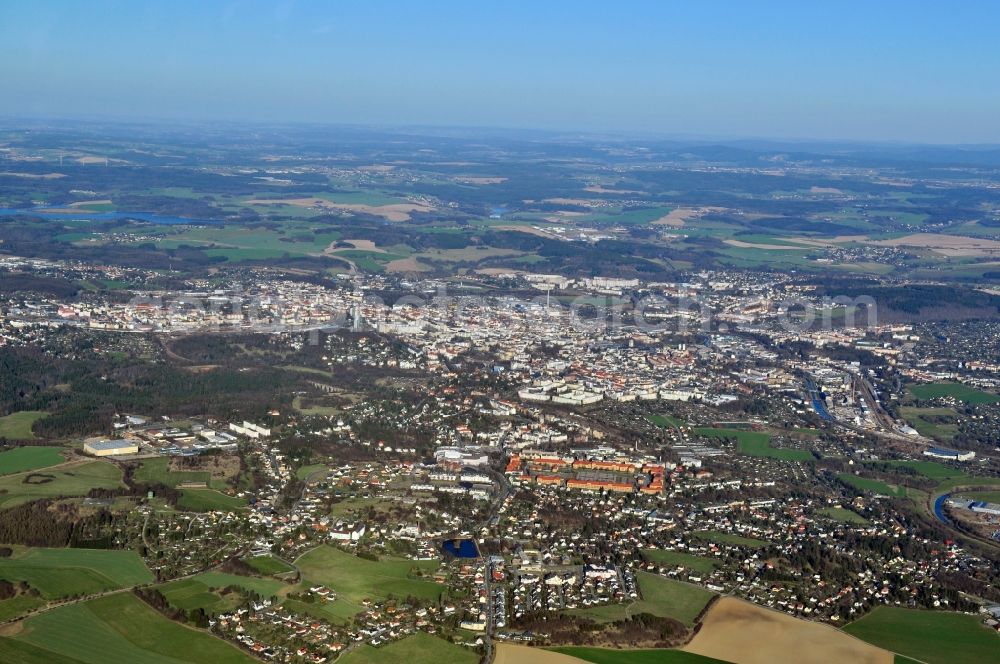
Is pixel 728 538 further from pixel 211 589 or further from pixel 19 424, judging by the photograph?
pixel 19 424

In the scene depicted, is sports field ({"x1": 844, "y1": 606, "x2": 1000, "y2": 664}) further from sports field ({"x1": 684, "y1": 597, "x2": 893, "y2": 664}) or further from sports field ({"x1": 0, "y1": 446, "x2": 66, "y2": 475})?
sports field ({"x1": 0, "y1": 446, "x2": 66, "y2": 475})

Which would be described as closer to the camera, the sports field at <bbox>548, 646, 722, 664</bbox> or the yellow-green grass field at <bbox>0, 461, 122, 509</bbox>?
the sports field at <bbox>548, 646, 722, 664</bbox>

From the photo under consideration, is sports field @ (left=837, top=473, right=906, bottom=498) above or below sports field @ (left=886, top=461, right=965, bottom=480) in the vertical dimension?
below

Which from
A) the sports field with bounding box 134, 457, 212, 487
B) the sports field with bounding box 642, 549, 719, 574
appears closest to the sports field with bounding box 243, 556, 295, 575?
the sports field with bounding box 134, 457, 212, 487

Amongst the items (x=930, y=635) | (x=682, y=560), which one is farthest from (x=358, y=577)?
(x=930, y=635)

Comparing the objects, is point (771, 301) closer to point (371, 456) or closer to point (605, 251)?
point (605, 251)
